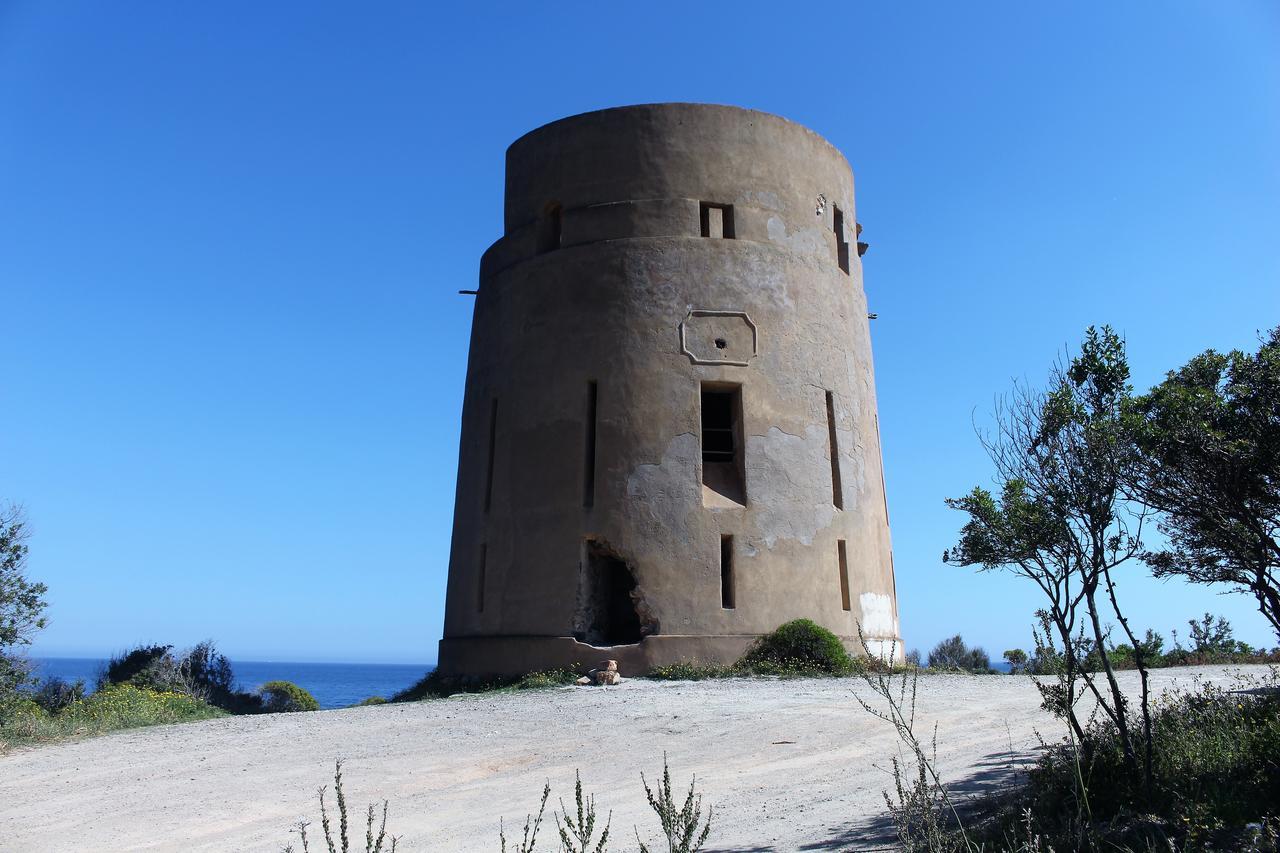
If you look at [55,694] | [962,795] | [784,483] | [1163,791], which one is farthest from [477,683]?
[1163,791]

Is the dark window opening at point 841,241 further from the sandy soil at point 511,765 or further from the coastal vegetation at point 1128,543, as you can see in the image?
the coastal vegetation at point 1128,543

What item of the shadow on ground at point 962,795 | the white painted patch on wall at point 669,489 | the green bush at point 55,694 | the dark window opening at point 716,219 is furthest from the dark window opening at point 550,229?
the shadow on ground at point 962,795

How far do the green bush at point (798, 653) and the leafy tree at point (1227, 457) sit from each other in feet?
29.1

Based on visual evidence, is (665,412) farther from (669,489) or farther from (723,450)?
(723,450)

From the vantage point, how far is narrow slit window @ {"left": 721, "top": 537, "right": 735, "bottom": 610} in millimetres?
17281

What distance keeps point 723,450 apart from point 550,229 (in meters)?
6.08

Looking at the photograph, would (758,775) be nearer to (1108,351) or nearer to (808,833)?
(808,833)

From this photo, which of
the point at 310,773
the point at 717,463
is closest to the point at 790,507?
the point at 717,463

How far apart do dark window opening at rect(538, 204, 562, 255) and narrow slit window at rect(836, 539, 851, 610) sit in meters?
8.48

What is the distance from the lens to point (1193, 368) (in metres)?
8.37

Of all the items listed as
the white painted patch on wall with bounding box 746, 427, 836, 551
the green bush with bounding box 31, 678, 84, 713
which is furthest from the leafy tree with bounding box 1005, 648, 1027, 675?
the green bush with bounding box 31, 678, 84, 713

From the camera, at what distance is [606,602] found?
18281 millimetres

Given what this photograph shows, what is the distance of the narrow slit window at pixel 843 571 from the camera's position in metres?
18.5

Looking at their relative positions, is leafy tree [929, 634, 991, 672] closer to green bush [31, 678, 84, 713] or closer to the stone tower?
the stone tower
